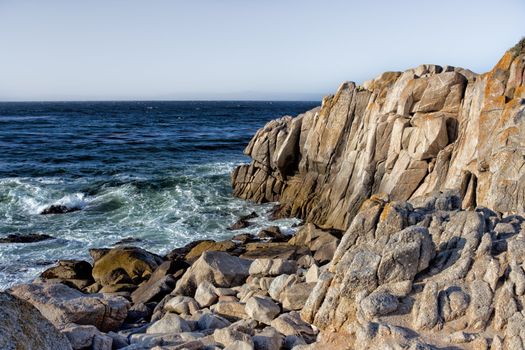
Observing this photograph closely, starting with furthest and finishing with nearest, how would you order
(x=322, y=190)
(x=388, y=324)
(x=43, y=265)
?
(x=322, y=190), (x=43, y=265), (x=388, y=324)

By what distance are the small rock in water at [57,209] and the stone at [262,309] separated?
24.5 meters

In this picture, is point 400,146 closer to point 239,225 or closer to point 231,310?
point 239,225

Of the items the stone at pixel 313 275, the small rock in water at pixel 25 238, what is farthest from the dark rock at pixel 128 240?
the stone at pixel 313 275

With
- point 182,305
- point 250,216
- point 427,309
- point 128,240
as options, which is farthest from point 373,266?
point 250,216

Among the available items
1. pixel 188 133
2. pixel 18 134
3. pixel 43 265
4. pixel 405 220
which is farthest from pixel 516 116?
pixel 18 134

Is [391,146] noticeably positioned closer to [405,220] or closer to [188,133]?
[405,220]

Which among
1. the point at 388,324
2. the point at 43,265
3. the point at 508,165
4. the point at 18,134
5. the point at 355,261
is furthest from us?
the point at 18,134

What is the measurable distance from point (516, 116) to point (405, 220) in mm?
10162

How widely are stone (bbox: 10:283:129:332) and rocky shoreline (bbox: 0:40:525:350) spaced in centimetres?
4

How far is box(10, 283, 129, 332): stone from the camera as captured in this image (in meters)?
14.3

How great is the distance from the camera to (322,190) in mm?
33281

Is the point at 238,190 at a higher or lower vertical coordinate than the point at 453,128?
lower

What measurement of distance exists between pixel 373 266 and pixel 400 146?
16623 millimetres

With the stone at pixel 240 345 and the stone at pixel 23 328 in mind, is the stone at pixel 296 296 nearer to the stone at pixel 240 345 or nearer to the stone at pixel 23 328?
the stone at pixel 240 345
